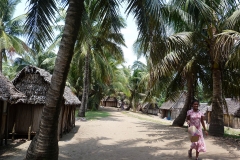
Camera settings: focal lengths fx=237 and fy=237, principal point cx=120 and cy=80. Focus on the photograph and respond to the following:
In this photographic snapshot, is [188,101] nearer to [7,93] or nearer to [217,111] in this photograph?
Answer: [217,111]

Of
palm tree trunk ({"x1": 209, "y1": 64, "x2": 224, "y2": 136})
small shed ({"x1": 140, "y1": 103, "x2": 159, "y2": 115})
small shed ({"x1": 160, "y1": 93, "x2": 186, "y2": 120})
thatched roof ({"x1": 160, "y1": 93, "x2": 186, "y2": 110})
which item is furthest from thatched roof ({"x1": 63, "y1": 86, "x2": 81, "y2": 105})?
small shed ({"x1": 140, "y1": 103, "x2": 159, "y2": 115})

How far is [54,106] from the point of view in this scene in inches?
215

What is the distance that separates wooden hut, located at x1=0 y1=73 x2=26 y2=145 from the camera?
7523mm

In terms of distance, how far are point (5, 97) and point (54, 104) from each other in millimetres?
2771

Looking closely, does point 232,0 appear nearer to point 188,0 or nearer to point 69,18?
point 188,0

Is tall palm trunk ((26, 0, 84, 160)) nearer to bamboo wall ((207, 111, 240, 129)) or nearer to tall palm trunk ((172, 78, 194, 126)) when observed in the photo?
tall palm trunk ((172, 78, 194, 126))

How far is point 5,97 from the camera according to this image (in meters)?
7.35

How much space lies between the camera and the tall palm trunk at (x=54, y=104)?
5.40 metres

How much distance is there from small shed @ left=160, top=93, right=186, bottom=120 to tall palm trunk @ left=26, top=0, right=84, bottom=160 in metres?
30.4

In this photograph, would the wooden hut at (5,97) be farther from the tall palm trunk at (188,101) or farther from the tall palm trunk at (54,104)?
the tall palm trunk at (188,101)

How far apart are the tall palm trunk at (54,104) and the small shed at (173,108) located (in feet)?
99.7

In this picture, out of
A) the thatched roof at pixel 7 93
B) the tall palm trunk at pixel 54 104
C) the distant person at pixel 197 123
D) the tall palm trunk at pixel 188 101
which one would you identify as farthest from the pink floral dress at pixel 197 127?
the tall palm trunk at pixel 188 101

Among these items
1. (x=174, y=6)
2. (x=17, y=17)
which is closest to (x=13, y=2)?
(x=17, y=17)

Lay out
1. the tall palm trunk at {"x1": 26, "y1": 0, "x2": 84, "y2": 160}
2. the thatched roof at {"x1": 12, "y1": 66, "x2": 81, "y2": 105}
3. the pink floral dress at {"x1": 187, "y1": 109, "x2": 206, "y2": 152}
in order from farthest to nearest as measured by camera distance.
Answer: the thatched roof at {"x1": 12, "y1": 66, "x2": 81, "y2": 105}
the pink floral dress at {"x1": 187, "y1": 109, "x2": 206, "y2": 152}
the tall palm trunk at {"x1": 26, "y1": 0, "x2": 84, "y2": 160}
